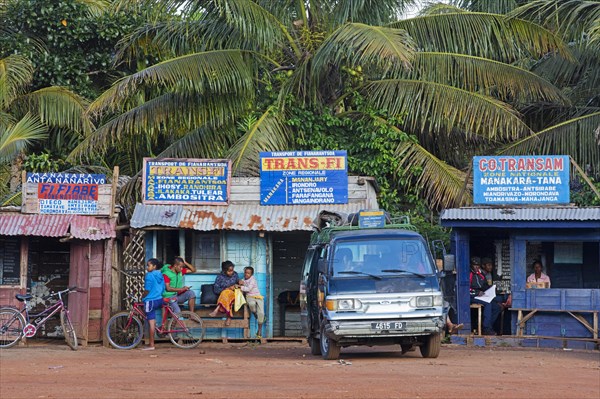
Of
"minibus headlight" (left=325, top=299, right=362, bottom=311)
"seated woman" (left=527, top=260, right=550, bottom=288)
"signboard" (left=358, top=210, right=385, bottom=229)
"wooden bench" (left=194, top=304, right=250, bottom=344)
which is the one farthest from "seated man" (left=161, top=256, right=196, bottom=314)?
"seated woman" (left=527, top=260, right=550, bottom=288)

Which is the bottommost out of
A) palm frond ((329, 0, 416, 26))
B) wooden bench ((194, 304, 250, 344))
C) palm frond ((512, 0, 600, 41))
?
wooden bench ((194, 304, 250, 344))

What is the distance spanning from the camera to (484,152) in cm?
2411

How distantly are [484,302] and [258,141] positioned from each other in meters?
5.87

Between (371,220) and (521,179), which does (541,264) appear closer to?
(521,179)

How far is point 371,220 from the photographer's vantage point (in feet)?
49.4

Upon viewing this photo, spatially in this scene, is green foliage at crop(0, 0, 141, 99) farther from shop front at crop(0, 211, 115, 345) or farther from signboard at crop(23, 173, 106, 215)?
shop front at crop(0, 211, 115, 345)

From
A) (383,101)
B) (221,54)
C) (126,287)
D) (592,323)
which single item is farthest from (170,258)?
(592,323)

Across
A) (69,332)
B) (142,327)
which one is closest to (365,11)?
(142,327)

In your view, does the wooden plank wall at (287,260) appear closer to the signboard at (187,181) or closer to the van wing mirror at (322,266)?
the signboard at (187,181)

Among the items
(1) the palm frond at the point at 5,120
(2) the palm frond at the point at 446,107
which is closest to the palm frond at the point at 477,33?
(2) the palm frond at the point at 446,107

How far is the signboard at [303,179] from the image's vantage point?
19203 millimetres

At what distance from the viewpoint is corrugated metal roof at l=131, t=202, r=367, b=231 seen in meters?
18.6

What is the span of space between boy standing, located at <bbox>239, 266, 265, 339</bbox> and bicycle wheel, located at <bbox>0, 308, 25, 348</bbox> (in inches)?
162

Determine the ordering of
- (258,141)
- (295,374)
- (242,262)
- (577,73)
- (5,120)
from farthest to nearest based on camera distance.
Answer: (577,73), (5,120), (258,141), (242,262), (295,374)
